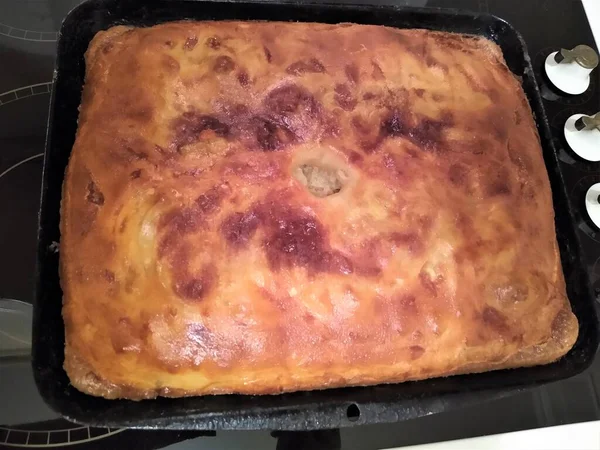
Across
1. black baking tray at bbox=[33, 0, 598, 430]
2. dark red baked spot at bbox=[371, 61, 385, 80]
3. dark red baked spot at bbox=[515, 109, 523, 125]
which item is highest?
dark red baked spot at bbox=[371, 61, 385, 80]

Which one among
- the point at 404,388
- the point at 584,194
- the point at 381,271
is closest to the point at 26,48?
the point at 381,271

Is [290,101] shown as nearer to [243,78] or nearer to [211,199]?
[243,78]

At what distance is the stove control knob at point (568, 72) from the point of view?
1.37 meters

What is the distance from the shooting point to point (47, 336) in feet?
2.90

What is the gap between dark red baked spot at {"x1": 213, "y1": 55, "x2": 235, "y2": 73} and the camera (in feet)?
3.28

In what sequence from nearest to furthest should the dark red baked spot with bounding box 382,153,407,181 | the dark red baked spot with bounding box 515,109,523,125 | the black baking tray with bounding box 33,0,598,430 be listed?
1. the black baking tray with bounding box 33,0,598,430
2. the dark red baked spot with bounding box 382,153,407,181
3. the dark red baked spot with bounding box 515,109,523,125

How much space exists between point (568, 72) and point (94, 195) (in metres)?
1.08

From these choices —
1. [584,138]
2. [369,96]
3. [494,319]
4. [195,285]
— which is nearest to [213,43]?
[369,96]

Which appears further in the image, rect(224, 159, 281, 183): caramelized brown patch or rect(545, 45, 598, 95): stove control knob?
rect(545, 45, 598, 95): stove control knob

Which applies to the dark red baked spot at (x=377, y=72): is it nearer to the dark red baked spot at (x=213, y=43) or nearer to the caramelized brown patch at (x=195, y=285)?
the dark red baked spot at (x=213, y=43)

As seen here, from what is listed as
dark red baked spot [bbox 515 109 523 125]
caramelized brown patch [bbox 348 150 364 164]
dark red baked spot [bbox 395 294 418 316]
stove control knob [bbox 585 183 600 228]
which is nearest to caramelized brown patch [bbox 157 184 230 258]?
caramelized brown patch [bbox 348 150 364 164]

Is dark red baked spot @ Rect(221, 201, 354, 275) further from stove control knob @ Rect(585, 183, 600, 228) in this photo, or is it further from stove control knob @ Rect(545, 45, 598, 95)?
stove control knob @ Rect(545, 45, 598, 95)

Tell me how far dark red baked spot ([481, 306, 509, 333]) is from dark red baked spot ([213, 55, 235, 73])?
563 mm

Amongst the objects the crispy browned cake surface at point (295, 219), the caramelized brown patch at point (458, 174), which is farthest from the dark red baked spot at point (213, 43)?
the caramelized brown patch at point (458, 174)
